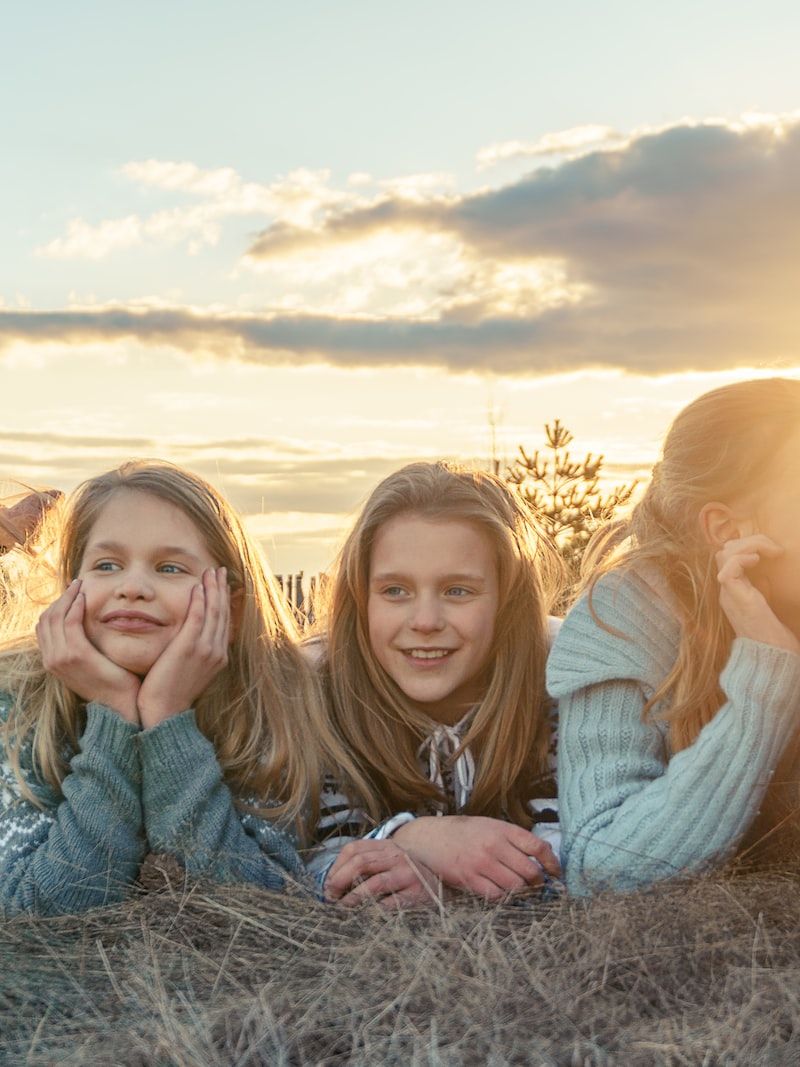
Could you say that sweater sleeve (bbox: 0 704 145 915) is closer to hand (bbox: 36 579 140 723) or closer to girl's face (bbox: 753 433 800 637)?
hand (bbox: 36 579 140 723)

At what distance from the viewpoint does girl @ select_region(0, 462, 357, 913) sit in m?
4.00

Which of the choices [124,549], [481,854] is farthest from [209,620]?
[481,854]

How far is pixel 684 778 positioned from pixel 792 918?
0.60 meters

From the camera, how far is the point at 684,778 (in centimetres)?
374

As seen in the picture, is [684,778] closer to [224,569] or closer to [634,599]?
[634,599]

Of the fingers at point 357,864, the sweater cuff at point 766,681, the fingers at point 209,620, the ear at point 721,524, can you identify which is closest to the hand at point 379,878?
the fingers at point 357,864

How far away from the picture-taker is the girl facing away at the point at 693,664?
3.74 m

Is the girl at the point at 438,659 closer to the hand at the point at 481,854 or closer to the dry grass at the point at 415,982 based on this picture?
the hand at the point at 481,854

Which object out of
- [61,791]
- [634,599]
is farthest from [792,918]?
[61,791]

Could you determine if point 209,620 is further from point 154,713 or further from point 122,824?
point 122,824

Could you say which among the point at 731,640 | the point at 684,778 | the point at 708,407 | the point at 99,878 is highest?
the point at 708,407

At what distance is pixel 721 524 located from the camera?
4.02 meters

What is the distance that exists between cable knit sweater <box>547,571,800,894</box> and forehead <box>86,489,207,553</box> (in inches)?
51.8

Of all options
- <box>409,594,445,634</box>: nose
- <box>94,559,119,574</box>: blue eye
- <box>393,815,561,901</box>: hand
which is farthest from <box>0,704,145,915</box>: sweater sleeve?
<box>409,594,445,634</box>: nose
